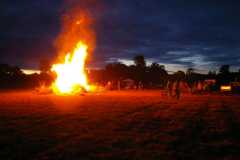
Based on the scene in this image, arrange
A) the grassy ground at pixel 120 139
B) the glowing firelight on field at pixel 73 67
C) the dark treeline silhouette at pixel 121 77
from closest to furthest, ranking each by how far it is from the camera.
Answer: the grassy ground at pixel 120 139 < the glowing firelight on field at pixel 73 67 < the dark treeline silhouette at pixel 121 77

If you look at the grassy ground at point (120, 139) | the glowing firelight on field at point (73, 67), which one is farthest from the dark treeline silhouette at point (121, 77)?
the grassy ground at point (120, 139)

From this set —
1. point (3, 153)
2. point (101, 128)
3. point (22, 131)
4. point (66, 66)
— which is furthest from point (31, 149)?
point (66, 66)

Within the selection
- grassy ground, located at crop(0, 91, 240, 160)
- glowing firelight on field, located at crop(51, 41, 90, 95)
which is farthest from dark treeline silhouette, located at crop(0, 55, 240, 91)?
grassy ground, located at crop(0, 91, 240, 160)

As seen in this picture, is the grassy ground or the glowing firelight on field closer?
the grassy ground

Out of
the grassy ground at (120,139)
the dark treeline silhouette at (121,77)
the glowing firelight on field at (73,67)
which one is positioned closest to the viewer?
the grassy ground at (120,139)

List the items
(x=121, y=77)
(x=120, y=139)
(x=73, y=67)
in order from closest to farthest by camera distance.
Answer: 1. (x=120, y=139)
2. (x=73, y=67)
3. (x=121, y=77)

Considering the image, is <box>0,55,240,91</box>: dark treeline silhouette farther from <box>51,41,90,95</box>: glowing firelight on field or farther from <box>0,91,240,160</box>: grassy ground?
<box>0,91,240,160</box>: grassy ground

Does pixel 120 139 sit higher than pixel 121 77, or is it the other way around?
pixel 121 77

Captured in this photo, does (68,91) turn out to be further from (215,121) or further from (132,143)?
(132,143)

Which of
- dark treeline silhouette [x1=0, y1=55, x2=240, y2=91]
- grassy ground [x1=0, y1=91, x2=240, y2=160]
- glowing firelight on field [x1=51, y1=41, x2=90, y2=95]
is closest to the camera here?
grassy ground [x1=0, y1=91, x2=240, y2=160]

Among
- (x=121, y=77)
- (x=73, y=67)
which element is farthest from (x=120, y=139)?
(x=121, y=77)

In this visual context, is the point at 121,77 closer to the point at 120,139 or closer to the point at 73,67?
the point at 73,67

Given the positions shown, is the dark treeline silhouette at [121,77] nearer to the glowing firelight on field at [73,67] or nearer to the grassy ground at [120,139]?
the glowing firelight on field at [73,67]

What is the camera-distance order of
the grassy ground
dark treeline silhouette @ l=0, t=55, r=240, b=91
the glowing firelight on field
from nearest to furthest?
the grassy ground
the glowing firelight on field
dark treeline silhouette @ l=0, t=55, r=240, b=91
